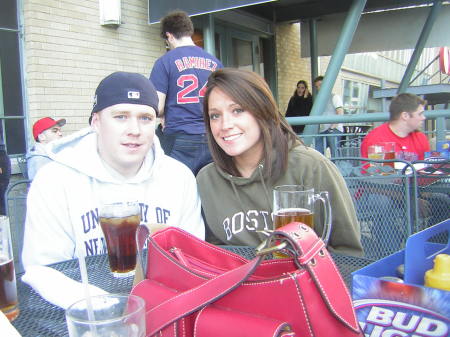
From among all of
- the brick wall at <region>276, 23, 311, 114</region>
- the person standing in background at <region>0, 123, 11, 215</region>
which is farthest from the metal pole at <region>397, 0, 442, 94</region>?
the person standing in background at <region>0, 123, 11, 215</region>

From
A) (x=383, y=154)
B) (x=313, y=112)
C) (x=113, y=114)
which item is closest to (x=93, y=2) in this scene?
(x=313, y=112)

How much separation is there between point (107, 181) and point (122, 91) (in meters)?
0.38

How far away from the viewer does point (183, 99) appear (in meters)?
3.76

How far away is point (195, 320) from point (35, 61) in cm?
489

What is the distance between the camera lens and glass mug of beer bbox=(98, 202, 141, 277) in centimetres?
148

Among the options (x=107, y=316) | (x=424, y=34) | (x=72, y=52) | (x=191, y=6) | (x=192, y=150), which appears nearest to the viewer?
(x=107, y=316)

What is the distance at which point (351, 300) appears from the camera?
36.2 inches

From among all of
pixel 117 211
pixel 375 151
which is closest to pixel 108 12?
pixel 375 151

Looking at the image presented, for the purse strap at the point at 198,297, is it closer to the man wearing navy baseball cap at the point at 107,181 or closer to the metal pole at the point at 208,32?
the man wearing navy baseball cap at the point at 107,181

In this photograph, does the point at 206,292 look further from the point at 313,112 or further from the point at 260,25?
the point at 260,25

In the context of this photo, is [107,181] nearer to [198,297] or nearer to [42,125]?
[198,297]

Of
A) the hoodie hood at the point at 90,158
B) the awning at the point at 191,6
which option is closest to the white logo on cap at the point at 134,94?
the hoodie hood at the point at 90,158

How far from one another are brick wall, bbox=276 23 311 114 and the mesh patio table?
345 inches

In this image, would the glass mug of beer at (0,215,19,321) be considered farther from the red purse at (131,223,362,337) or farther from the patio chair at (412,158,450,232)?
the patio chair at (412,158,450,232)
